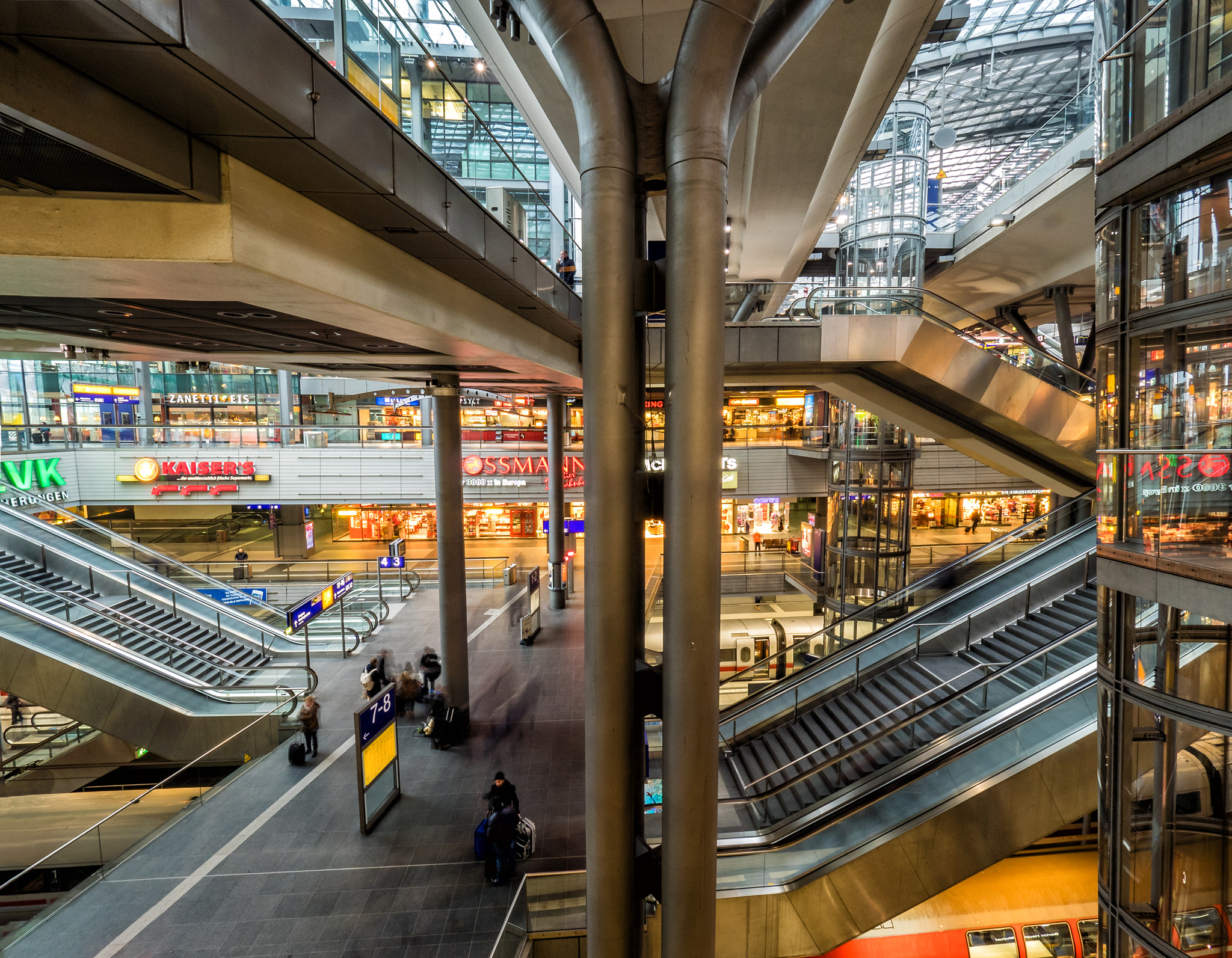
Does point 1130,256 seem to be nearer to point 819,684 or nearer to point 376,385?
point 819,684

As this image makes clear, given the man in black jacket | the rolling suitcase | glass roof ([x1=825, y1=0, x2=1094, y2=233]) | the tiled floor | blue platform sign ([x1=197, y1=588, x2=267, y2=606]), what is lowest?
the tiled floor

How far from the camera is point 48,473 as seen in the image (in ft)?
66.0

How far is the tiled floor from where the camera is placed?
5469 millimetres

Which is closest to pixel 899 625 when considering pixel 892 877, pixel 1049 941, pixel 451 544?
pixel 1049 941

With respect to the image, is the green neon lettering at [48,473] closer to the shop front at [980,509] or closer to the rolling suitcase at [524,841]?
the rolling suitcase at [524,841]

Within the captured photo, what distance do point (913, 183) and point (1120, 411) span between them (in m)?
9.06

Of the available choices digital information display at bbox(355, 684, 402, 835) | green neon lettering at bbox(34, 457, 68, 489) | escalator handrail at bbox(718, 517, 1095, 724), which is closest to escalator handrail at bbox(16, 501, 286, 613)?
digital information display at bbox(355, 684, 402, 835)

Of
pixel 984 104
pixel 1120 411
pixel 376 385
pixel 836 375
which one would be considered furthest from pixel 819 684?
pixel 376 385

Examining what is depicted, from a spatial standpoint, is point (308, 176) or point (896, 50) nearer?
point (308, 176)

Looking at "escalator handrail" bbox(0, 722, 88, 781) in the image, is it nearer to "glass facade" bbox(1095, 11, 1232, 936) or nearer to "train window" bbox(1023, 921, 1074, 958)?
"glass facade" bbox(1095, 11, 1232, 936)

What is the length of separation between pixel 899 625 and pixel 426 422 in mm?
23265

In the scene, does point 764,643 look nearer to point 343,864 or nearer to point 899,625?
point 899,625

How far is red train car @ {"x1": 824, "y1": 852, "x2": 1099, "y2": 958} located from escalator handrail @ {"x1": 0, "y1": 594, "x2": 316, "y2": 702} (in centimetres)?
986

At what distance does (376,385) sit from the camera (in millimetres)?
32781
